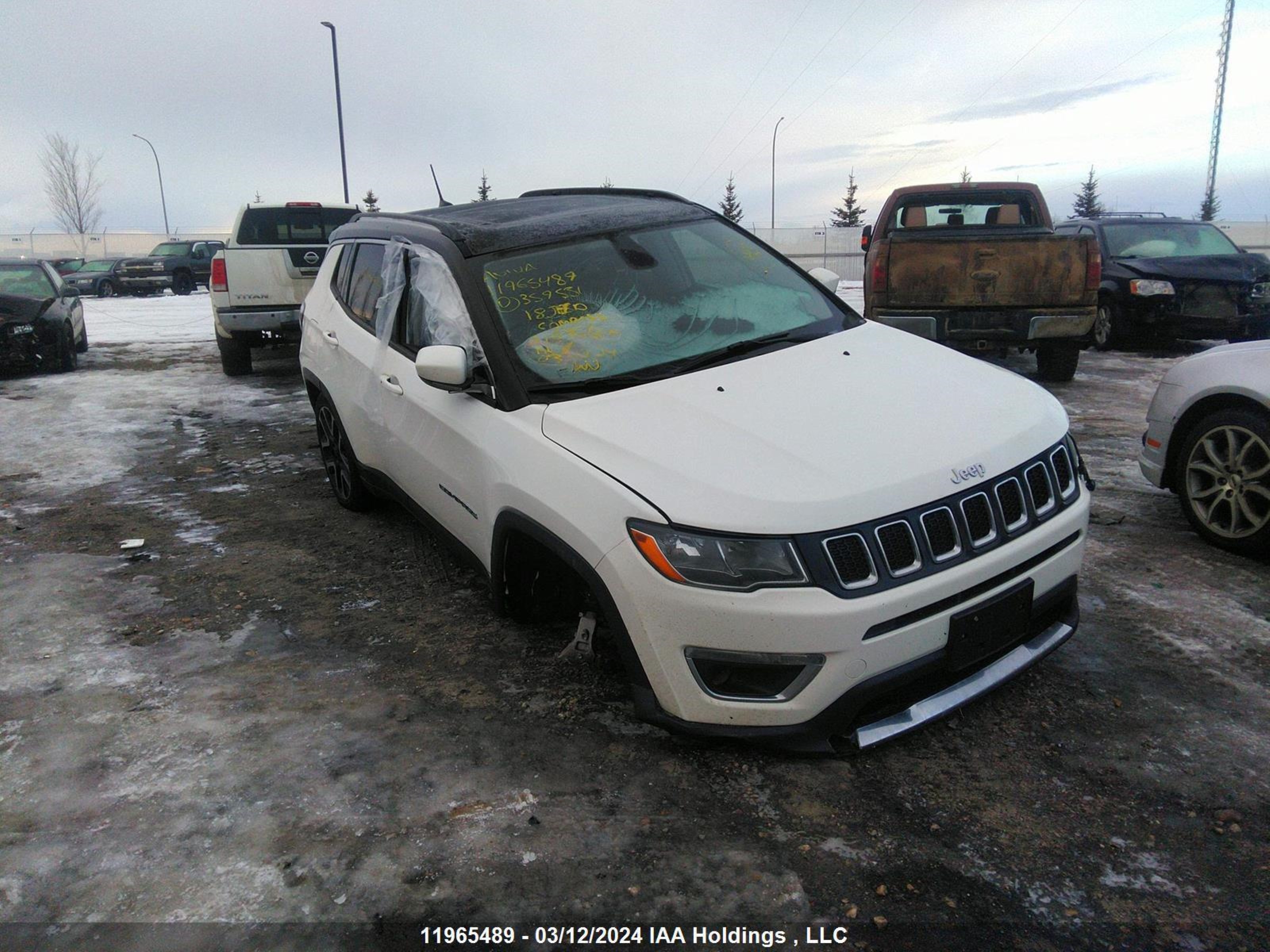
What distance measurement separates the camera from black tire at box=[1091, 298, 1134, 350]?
1113 cm

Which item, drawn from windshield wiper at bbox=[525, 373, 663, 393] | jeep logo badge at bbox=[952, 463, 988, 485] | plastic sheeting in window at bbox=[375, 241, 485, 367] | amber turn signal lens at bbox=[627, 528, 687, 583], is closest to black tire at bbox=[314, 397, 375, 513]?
Result: plastic sheeting in window at bbox=[375, 241, 485, 367]

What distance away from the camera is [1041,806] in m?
2.58

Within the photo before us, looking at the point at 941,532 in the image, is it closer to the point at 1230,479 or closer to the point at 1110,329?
the point at 1230,479

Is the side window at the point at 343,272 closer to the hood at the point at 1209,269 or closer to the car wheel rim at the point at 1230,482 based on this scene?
the car wheel rim at the point at 1230,482

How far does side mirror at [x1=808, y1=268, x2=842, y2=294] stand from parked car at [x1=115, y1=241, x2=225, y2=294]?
3060 centimetres

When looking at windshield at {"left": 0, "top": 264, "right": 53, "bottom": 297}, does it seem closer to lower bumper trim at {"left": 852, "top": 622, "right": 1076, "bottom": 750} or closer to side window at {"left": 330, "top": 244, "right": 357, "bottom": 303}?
side window at {"left": 330, "top": 244, "right": 357, "bottom": 303}

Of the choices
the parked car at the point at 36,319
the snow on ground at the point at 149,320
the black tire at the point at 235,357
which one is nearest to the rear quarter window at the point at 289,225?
the black tire at the point at 235,357

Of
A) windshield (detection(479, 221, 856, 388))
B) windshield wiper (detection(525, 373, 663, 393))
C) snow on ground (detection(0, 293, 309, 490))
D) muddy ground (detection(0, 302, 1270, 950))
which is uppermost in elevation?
windshield (detection(479, 221, 856, 388))

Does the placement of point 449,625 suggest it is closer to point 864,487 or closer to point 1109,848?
point 864,487

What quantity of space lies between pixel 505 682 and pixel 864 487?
1.60 m

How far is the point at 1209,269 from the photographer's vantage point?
10.6m

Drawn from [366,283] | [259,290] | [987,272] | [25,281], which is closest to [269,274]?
[259,290]

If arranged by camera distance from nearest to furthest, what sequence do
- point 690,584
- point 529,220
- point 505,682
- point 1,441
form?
point 690,584 < point 505,682 < point 529,220 < point 1,441

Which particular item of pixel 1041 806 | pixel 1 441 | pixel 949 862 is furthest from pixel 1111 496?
pixel 1 441
